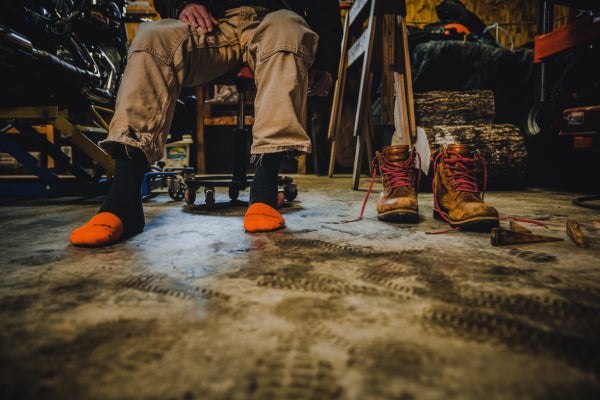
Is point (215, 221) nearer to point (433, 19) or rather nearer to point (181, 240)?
point (181, 240)

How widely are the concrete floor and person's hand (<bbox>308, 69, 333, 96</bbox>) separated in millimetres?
872

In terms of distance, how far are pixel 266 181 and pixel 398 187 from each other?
21.1 inches

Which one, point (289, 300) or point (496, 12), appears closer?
point (289, 300)

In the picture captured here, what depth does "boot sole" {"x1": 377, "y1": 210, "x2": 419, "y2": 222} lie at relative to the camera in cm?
124

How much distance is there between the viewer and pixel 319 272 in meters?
0.70

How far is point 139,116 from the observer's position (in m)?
1.02

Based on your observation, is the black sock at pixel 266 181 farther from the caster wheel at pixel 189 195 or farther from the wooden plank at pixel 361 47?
the wooden plank at pixel 361 47

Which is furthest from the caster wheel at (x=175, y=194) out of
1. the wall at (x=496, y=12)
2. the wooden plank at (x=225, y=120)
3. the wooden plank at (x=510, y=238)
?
the wall at (x=496, y=12)

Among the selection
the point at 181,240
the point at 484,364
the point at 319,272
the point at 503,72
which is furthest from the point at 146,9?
the point at 484,364

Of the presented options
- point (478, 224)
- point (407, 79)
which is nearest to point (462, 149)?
point (478, 224)

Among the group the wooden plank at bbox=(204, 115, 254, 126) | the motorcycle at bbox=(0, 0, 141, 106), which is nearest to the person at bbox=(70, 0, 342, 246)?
the motorcycle at bbox=(0, 0, 141, 106)

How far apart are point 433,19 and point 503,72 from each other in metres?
2.95

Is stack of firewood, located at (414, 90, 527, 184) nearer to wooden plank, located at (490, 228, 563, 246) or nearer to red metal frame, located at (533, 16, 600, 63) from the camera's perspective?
red metal frame, located at (533, 16, 600, 63)

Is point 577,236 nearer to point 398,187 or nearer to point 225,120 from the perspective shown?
point 398,187
